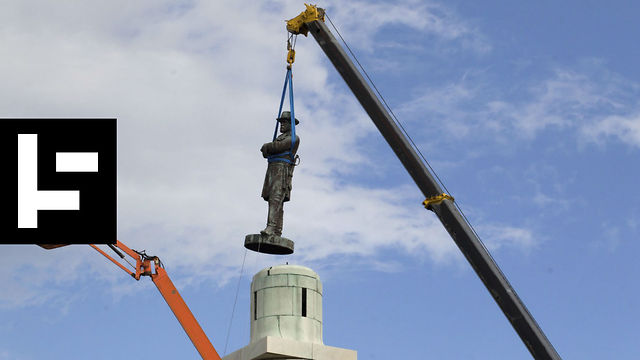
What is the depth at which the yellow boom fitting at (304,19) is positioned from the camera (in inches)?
1288

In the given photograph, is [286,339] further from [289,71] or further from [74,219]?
[289,71]

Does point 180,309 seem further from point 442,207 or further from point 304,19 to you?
point 304,19

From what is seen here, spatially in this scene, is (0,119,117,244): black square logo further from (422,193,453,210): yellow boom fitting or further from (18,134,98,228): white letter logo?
(422,193,453,210): yellow boom fitting

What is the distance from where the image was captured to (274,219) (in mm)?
28531

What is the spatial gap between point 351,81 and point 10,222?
12.6 m

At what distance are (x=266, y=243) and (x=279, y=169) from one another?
2.72 meters

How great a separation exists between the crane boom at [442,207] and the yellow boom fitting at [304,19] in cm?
5

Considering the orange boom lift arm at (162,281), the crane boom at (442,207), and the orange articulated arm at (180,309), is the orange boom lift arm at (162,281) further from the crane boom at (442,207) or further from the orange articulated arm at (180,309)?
the crane boom at (442,207)

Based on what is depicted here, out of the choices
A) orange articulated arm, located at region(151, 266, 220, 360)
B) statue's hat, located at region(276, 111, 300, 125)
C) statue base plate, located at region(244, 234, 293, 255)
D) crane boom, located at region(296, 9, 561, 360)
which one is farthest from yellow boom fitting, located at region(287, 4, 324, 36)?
orange articulated arm, located at region(151, 266, 220, 360)

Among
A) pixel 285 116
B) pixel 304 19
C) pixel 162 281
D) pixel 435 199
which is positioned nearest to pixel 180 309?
pixel 162 281

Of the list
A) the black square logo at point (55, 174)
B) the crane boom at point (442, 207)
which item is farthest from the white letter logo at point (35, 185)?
the crane boom at point (442, 207)

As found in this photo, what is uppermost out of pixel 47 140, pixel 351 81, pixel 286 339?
pixel 351 81

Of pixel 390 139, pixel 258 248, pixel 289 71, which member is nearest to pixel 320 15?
pixel 289 71

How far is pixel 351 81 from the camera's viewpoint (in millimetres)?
31469
